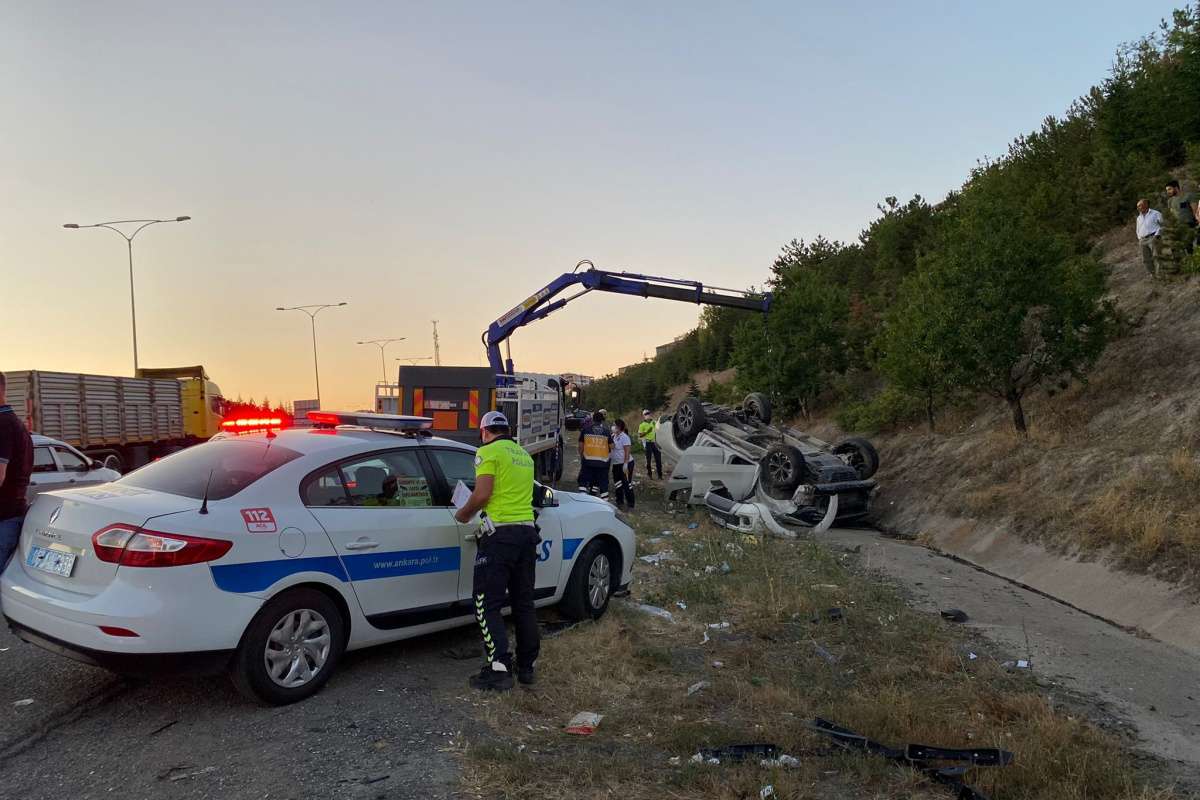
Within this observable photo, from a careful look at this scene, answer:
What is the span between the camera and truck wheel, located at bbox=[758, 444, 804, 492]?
13445mm

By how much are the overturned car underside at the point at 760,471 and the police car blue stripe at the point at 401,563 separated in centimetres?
779

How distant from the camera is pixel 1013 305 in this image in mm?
13898

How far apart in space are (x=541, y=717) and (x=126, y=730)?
216 cm

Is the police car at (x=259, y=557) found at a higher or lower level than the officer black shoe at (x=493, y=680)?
higher

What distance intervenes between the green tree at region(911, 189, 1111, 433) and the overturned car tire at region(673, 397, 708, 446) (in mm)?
4441

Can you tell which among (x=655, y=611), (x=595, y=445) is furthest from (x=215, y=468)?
(x=595, y=445)

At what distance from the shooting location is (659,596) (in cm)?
782

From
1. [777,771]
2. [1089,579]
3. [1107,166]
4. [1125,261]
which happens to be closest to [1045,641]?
[1089,579]

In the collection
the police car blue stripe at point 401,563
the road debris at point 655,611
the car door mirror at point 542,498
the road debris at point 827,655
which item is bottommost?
the road debris at point 827,655

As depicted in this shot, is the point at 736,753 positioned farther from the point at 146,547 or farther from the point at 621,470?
the point at 621,470

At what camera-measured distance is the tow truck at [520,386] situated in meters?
16.2

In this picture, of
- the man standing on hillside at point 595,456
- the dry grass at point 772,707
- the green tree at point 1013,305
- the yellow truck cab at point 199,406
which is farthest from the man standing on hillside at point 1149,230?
the yellow truck cab at point 199,406

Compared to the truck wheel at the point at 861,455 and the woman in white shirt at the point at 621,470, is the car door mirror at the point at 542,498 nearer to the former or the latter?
the woman in white shirt at the point at 621,470

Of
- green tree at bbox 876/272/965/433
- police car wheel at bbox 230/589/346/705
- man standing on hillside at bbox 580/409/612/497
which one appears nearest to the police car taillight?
police car wheel at bbox 230/589/346/705
